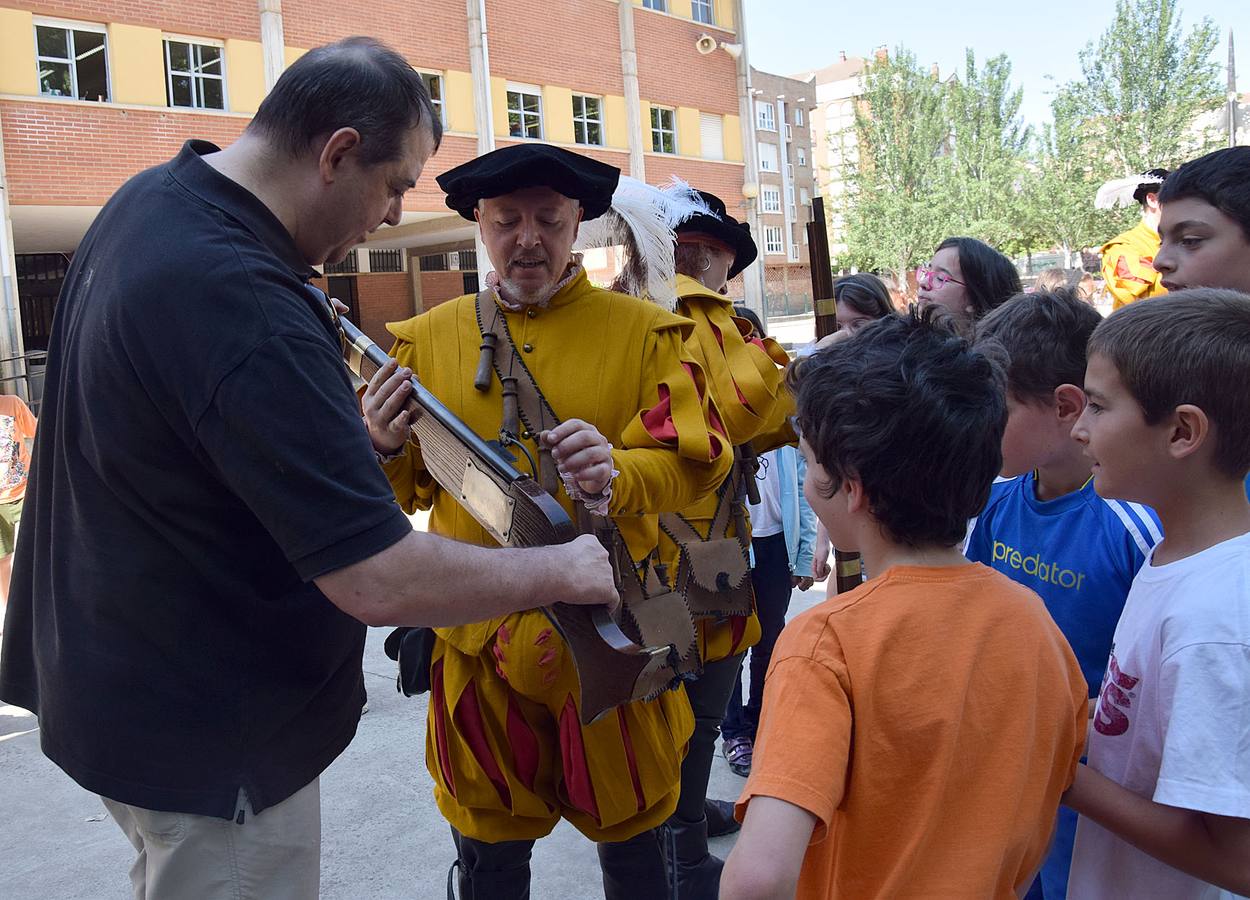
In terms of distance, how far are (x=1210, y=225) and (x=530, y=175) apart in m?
1.49

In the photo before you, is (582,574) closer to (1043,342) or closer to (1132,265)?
(1043,342)

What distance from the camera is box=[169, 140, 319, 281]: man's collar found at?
154cm

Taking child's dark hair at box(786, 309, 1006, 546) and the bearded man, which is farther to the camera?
the bearded man

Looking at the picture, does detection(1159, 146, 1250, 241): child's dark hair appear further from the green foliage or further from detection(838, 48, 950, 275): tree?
detection(838, 48, 950, 275): tree

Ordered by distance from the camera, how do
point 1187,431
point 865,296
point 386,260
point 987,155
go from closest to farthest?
point 1187,431 < point 865,296 < point 386,260 < point 987,155

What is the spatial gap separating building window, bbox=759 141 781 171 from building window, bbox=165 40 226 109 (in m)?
35.6

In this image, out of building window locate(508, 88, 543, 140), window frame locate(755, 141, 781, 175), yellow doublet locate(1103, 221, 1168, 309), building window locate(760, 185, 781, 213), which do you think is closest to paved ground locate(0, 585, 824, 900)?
yellow doublet locate(1103, 221, 1168, 309)

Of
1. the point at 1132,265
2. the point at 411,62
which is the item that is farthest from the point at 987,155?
the point at 1132,265

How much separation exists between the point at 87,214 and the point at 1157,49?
23064 millimetres

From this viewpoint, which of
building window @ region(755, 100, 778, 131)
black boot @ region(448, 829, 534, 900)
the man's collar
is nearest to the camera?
the man's collar

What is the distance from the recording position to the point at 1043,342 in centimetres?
195

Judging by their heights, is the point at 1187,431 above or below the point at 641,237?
below

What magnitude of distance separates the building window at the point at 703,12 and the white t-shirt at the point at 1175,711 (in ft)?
80.5

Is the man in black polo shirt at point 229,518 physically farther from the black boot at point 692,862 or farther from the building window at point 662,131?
the building window at point 662,131
